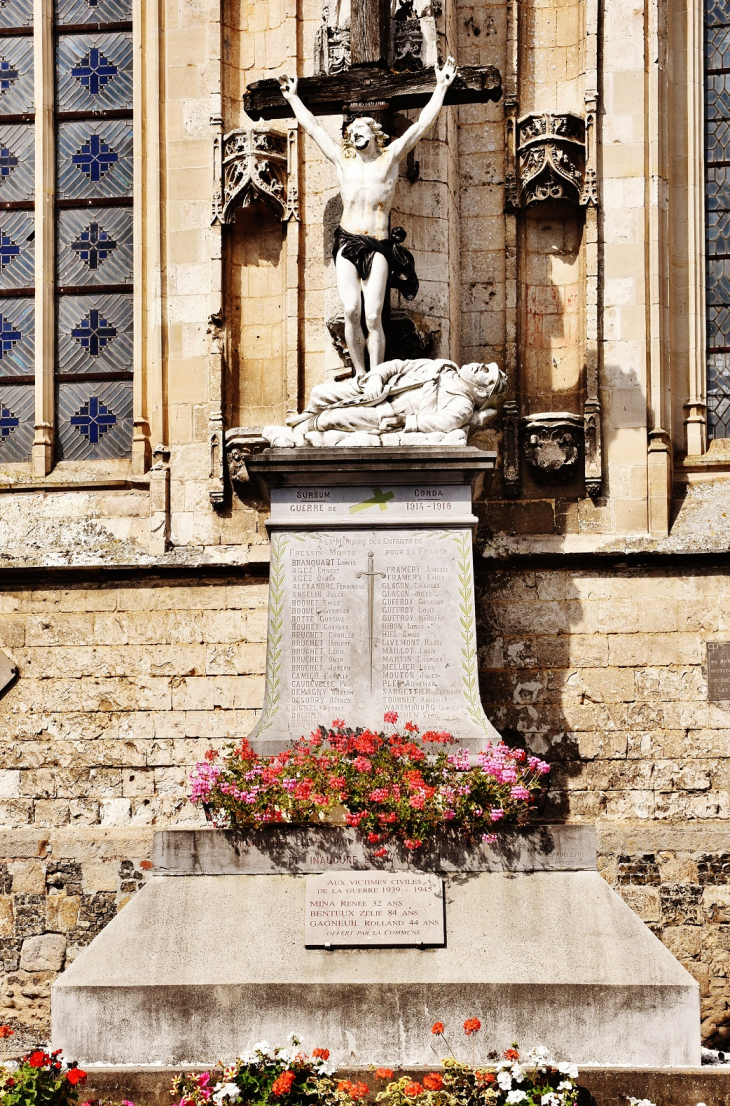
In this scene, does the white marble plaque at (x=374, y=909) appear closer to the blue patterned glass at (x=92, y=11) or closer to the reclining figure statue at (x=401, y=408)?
the reclining figure statue at (x=401, y=408)

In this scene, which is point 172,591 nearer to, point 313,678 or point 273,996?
point 313,678

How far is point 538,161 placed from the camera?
11719mm

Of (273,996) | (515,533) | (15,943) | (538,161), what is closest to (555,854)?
(273,996)

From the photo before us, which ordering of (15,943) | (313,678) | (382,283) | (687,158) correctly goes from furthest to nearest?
(687,158) → (15,943) → (382,283) → (313,678)

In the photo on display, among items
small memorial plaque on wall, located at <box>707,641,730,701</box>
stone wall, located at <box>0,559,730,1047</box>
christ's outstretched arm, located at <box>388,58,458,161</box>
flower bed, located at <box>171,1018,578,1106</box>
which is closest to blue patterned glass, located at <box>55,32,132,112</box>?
christ's outstretched arm, located at <box>388,58,458,161</box>

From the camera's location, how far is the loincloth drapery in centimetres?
1027

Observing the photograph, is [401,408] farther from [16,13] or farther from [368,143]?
[16,13]

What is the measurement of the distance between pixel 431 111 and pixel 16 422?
4433 millimetres

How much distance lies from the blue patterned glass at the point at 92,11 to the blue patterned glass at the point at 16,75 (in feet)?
1.11

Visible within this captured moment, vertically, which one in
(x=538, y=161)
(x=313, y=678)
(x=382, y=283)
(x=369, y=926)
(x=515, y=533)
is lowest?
(x=369, y=926)

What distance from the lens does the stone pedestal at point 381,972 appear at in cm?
748

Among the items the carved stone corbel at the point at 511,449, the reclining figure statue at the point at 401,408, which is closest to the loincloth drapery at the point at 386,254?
the reclining figure statue at the point at 401,408

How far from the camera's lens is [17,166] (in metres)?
12.9

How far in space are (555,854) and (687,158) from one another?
609 centimetres
